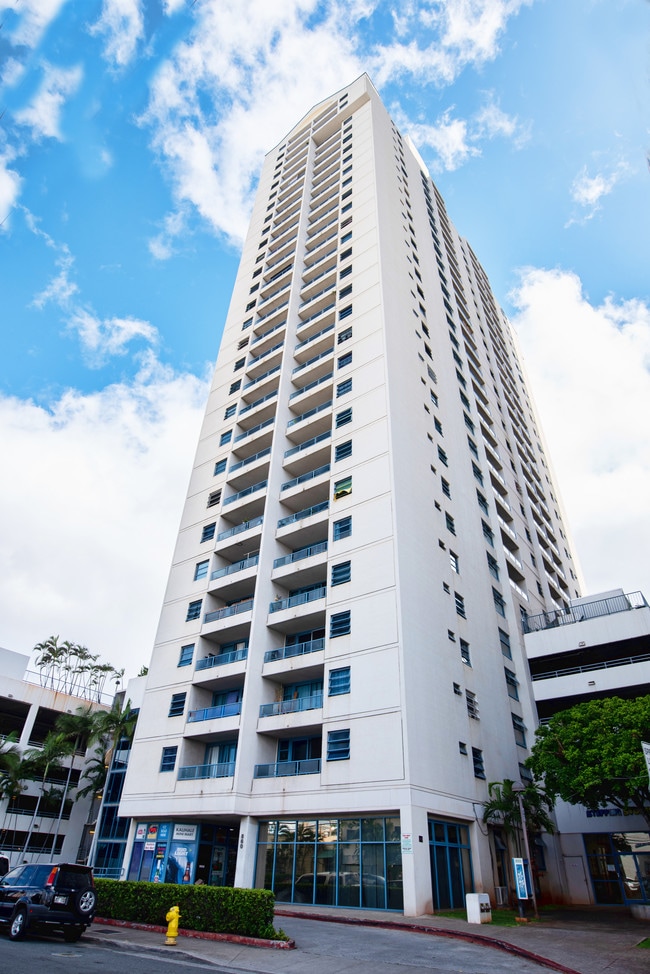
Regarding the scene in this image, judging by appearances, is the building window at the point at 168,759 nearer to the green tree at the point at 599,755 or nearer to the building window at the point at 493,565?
the green tree at the point at 599,755

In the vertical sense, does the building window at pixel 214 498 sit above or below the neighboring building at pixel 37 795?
above

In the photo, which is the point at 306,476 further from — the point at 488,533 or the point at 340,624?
the point at 488,533

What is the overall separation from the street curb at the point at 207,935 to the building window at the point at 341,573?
15705 millimetres

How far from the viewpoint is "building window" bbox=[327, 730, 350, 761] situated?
Result: 25297 millimetres

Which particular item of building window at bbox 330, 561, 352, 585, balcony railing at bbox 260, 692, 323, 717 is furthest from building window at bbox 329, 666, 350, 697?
building window at bbox 330, 561, 352, 585

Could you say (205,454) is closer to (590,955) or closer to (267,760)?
(267,760)

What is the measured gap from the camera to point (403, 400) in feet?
117

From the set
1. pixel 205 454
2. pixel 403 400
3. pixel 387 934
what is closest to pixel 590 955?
pixel 387 934

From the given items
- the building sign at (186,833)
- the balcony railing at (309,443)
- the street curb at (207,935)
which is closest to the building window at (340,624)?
the balcony railing at (309,443)

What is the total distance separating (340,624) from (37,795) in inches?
1388

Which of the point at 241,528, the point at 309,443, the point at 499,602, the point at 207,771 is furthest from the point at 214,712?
the point at 499,602

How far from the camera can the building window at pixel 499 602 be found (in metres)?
39.4

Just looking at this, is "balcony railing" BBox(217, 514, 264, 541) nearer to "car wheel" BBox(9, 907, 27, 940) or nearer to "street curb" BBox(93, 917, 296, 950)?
"street curb" BBox(93, 917, 296, 950)

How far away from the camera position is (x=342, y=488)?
108 feet
